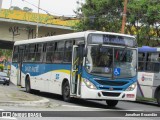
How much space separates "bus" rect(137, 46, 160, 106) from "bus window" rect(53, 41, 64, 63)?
471 cm

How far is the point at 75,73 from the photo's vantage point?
18.1 m

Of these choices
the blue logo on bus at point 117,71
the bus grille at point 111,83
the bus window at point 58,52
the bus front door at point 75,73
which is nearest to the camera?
the bus grille at point 111,83

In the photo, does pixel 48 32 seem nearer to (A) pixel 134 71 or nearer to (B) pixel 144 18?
(B) pixel 144 18

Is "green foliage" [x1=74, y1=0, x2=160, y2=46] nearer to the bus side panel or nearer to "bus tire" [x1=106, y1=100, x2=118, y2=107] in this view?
the bus side panel

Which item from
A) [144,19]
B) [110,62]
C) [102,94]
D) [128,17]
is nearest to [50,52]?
[110,62]

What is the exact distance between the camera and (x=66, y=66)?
1908 cm

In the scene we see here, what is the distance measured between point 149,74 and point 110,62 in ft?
17.4

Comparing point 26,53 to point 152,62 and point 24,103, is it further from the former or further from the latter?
point 24,103

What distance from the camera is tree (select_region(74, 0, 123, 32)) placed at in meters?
35.6

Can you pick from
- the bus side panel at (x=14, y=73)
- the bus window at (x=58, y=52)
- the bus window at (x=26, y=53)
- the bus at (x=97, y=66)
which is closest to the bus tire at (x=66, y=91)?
the bus at (x=97, y=66)

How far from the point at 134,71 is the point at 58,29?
3107 cm

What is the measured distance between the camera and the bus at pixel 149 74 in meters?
21.5

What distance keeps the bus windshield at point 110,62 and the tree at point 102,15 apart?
18036 millimetres

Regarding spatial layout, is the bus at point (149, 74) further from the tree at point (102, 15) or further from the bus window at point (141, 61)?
the tree at point (102, 15)
